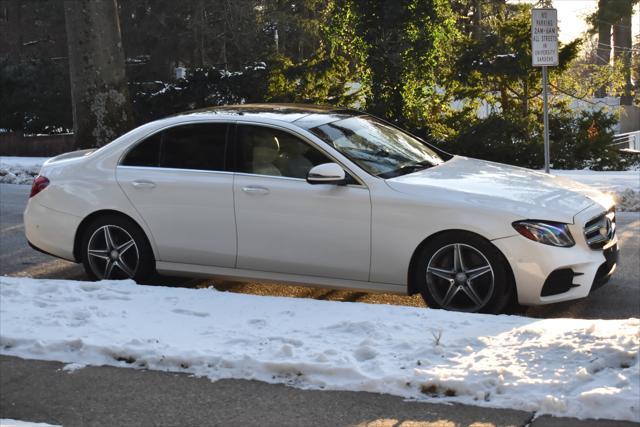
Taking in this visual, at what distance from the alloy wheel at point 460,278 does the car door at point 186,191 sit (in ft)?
5.53

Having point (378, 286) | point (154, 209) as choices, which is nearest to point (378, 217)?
point (378, 286)

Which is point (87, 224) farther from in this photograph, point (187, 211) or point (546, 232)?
point (546, 232)

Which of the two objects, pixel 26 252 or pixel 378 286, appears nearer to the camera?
pixel 378 286

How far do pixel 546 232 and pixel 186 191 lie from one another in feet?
9.48

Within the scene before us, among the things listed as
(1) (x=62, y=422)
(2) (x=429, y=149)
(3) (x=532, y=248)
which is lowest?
(1) (x=62, y=422)

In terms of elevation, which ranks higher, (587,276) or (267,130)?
(267,130)

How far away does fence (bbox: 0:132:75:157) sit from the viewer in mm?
25109

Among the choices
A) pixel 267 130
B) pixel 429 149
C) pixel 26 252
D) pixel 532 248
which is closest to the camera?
pixel 532 248

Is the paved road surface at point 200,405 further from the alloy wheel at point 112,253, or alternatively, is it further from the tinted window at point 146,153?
the tinted window at point 146,153

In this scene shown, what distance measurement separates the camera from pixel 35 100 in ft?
85.9

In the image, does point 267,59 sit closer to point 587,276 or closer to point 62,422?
point 587,276

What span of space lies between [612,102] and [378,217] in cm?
3113

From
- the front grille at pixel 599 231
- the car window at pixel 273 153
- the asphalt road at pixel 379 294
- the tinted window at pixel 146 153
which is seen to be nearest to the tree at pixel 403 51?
the asphalt road at pixel 379 294

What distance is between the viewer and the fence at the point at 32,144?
2511 centimetres
